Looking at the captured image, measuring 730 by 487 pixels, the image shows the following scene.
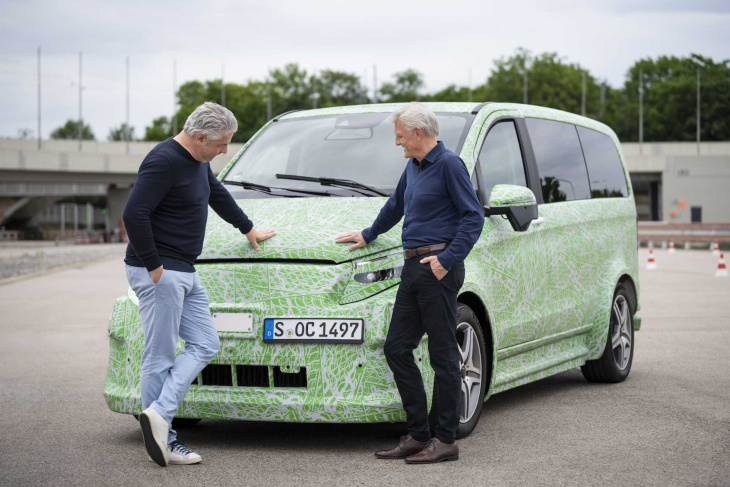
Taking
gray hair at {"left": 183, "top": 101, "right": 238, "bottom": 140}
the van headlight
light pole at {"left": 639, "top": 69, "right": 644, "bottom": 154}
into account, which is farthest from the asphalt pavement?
light pole at {"left": 639, "top": 69, "right": 644, "bottom": 154}

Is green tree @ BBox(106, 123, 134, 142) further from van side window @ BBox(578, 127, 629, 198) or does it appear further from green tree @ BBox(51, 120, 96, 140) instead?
van side window @ BBox(578, 127, 629, 198)

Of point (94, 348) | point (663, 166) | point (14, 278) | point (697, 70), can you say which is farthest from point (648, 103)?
point (94, 348)

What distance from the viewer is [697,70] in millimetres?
104000

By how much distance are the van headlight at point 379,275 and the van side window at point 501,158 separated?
108 cm

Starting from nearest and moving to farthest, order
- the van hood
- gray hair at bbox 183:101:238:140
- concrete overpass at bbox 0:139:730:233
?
gray hair at bbox 183:101:238:140 < the van hood < concrete overpass at bbox 0:139:730:233

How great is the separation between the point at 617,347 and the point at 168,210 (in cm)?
423

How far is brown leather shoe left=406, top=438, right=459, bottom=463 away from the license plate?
0.63 m

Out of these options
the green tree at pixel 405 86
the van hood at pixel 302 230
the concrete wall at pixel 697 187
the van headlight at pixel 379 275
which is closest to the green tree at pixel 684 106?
the green tree at pixel 405 86

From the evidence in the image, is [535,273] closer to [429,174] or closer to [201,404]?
[429,174]

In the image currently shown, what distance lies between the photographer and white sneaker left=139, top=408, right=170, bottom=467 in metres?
5.07

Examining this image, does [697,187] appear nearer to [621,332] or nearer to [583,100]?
[583,100]

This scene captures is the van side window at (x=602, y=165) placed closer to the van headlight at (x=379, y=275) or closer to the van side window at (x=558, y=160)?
the van side window at (x=558, y=160)

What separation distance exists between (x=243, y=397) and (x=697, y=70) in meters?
106

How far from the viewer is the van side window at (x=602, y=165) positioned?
8.09 meters
